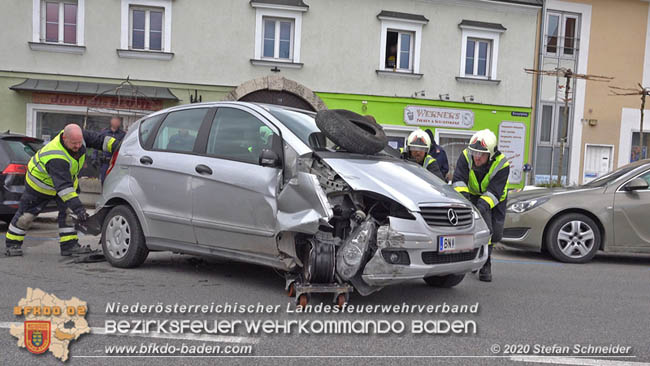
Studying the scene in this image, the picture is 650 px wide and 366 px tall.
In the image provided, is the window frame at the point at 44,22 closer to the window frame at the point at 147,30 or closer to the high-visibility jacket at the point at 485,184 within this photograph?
the window frame at the point at 147,30

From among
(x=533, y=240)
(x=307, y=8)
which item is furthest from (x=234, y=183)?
(x=307, y=8)

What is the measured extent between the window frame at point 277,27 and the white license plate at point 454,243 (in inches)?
454

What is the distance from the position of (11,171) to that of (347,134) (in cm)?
578

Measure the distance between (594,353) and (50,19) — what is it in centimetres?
1488

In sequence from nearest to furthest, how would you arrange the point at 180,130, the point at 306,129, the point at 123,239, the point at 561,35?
the point at 306,129
the point at 180,130
the point at 123,239
the point at 561,35

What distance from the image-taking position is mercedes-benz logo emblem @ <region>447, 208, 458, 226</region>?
459 centimetres

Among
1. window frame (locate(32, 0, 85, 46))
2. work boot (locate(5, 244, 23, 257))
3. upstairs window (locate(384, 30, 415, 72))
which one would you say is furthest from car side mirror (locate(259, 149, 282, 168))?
upstairs window (locate(384, 30, 415, 72))

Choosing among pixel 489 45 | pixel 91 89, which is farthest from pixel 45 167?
pixel 489 45

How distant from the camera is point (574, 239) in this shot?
777 cm

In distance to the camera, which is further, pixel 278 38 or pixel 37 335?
pixel 278 38

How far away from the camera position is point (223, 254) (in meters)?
5.20

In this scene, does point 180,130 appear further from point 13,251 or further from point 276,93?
point 276,93

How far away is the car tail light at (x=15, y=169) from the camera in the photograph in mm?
8266

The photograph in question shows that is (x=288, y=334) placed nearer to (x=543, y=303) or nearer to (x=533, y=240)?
(x=543, y=303)
